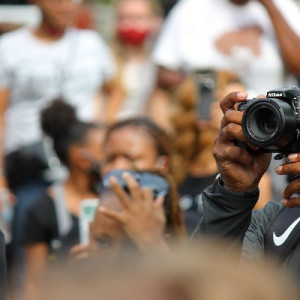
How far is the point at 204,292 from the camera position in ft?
3.49

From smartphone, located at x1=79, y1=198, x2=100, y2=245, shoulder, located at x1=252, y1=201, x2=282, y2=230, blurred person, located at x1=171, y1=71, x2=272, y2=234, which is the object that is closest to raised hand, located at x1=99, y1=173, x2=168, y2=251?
shoulder, located at x1=252, y1=201, x2=282, y2=230

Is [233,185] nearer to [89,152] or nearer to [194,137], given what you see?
[194,137]

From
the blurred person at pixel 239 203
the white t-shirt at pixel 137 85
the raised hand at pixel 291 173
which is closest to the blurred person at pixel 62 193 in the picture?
the white t-shirt at pixel 137 85

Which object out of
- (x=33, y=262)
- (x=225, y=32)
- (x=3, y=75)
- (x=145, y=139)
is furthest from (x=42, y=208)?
(x=225, y=32)

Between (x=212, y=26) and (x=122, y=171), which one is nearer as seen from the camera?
(x=122, y=171)

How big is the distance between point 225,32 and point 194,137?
0.60 meters

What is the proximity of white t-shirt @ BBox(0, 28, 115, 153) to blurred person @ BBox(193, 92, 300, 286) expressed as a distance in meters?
3.29

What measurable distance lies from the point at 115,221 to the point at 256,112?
1195mm

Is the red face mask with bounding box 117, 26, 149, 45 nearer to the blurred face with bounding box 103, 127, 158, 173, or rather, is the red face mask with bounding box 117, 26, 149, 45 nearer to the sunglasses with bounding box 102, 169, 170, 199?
the blurred face with bounding box 103, 127, 158, 173

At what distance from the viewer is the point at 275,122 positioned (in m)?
2.16

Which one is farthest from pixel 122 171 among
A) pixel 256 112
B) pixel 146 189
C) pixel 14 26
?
pixel 14 26

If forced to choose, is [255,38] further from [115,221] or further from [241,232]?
[241,232]

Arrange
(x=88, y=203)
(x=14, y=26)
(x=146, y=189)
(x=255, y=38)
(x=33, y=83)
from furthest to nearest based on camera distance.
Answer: (x=14, y=26)
(x=33, y=83)
(x=255, y=38)
(x=88, y=203)
(x=146, y=189)

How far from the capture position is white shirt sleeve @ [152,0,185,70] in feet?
17.0
